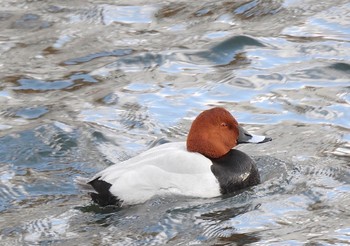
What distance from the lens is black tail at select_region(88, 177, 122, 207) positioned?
6.57 metres

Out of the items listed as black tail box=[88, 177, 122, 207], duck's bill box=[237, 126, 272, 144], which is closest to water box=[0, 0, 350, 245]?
black tail box=[88, 177, 122, 207]

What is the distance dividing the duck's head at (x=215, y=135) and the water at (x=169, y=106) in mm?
368

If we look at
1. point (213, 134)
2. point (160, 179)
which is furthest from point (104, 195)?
point (213, 134)

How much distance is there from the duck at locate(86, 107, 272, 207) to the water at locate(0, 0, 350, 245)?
0.08m

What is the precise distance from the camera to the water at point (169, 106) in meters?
6.24

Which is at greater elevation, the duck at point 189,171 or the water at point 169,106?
the duck at point 189,171

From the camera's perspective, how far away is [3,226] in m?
6.29

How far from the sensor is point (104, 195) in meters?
6.58

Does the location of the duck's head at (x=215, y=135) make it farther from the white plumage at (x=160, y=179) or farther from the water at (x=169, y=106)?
the water at (x=169, y=106)

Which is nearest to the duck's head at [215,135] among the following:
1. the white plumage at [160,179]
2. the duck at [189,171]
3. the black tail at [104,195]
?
the duck at [189,171]

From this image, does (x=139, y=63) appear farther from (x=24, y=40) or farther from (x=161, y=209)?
(x=161, y=209)

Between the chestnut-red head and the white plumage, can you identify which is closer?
the white plumage

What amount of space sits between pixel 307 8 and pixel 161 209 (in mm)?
4886

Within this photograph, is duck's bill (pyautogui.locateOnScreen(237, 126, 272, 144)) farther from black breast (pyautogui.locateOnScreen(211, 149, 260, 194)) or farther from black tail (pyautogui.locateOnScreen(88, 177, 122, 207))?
black tail (pyautogui.locateOnScreen(88, 177, 122, 207))
